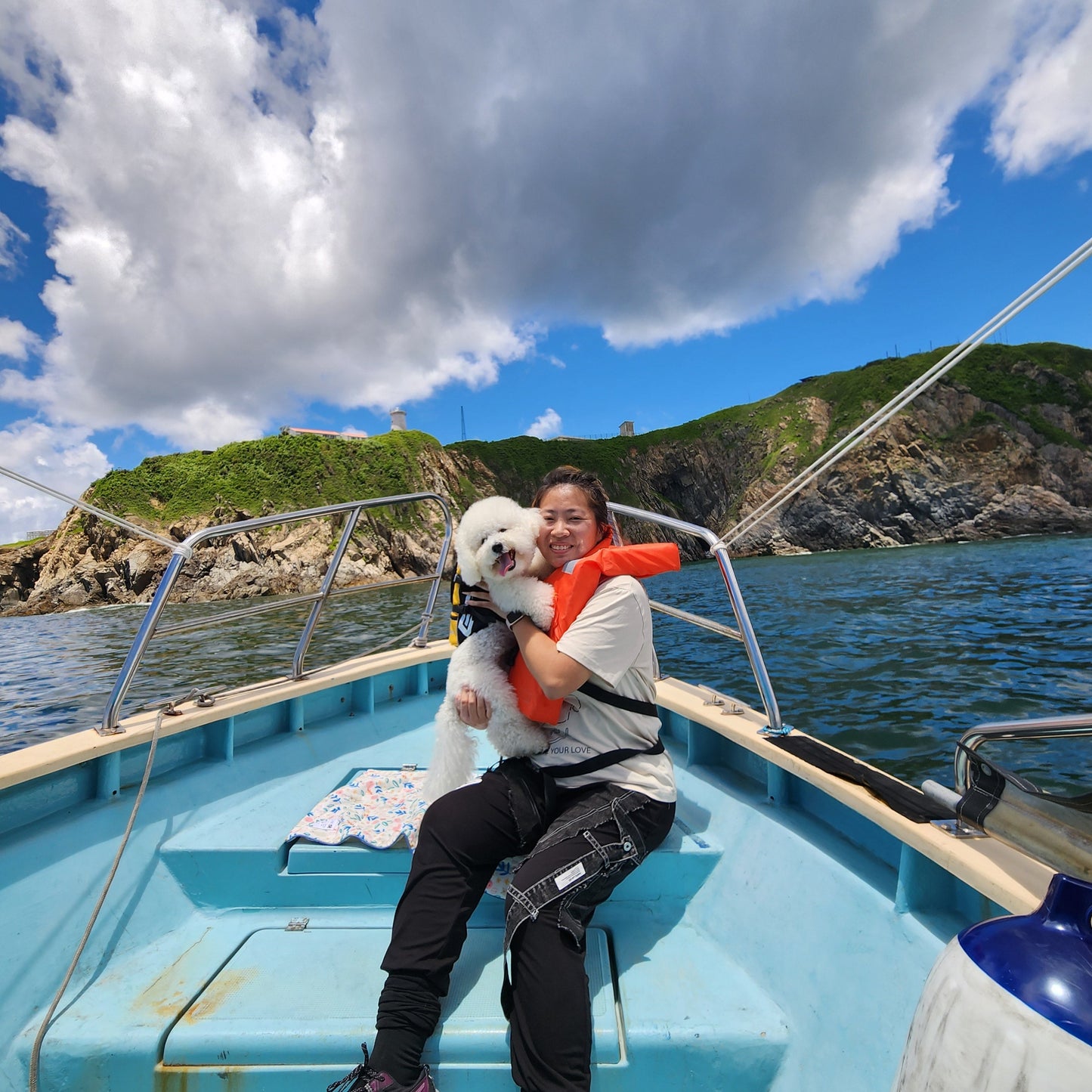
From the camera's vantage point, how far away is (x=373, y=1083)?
1.32 m

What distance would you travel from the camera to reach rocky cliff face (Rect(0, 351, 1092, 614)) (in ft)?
126

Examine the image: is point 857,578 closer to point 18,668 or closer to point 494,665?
point 494,665

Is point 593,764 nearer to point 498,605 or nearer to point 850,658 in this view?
point 498,605

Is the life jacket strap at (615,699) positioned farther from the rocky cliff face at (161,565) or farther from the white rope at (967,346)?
the rocky cliff face at (161,565)

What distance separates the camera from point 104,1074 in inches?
57.9

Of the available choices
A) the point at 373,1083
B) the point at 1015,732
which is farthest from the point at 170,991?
the point at 1015,732

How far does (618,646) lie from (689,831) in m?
0.97

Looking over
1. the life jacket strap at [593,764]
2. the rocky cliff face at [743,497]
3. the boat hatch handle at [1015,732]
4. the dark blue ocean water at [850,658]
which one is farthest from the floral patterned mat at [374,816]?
the rocky cliff face at [743,497]

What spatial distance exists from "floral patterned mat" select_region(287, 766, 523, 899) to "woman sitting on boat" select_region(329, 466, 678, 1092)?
0.74 ft

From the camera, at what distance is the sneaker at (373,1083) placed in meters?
1.32

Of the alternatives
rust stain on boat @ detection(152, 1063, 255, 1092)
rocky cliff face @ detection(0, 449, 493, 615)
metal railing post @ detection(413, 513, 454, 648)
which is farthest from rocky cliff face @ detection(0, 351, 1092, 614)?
rust stain on boat @ detection(152, 1063, 255, 1092)

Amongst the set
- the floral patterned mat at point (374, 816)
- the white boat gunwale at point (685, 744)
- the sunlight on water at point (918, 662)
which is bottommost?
the sunlight on water at point (918, 662)

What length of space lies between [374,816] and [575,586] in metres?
1.29

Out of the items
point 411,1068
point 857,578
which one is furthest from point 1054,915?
point 857,578
